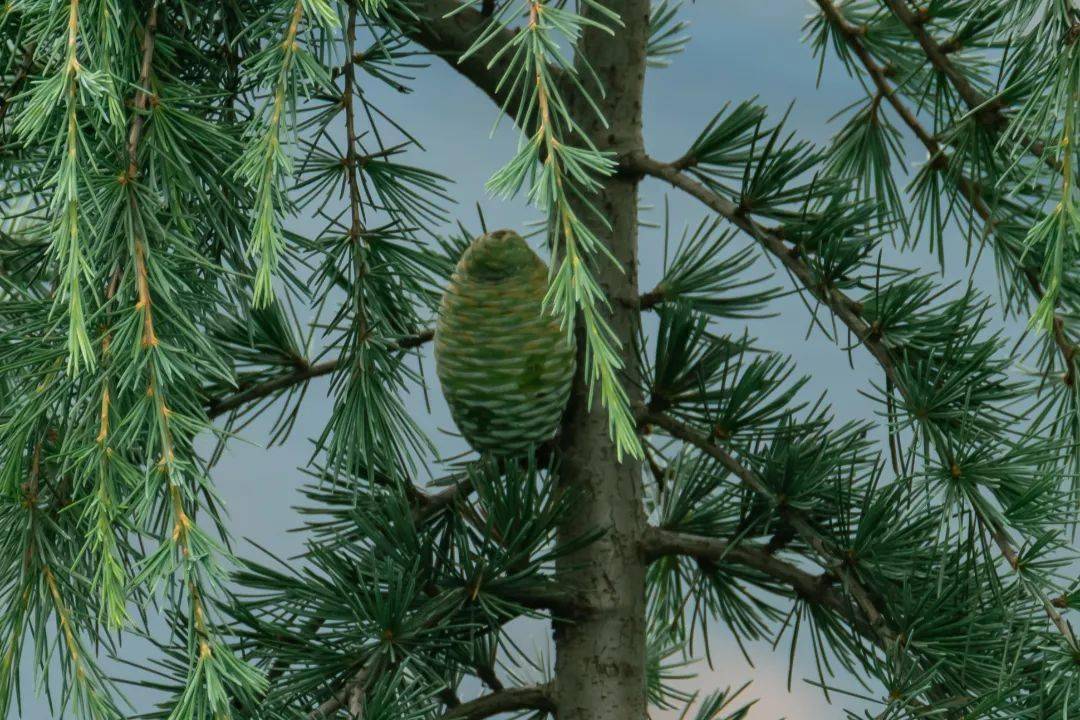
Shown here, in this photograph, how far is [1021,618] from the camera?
32.3 inches

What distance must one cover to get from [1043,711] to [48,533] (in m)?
0.54

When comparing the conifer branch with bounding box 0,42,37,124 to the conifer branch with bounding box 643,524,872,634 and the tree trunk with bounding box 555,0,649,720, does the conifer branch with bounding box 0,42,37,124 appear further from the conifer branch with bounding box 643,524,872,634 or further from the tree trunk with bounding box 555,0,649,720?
the conifer branch with bounding box 643,524,872,634

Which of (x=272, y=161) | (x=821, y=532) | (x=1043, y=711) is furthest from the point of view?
(x=821, y=532)

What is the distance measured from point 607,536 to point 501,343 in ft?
0.60

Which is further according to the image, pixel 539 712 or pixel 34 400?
pixel 539 712

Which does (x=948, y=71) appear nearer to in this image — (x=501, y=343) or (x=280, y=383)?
(x=501, y=343)

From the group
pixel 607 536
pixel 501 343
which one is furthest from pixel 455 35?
pixel 607 536

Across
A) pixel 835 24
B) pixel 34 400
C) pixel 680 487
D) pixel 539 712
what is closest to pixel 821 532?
pixel 680 487

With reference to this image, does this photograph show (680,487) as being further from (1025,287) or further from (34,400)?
(34,400)

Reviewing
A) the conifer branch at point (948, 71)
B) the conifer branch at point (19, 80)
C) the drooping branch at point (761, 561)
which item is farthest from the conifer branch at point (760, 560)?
the conifer branch at point (19, 80)

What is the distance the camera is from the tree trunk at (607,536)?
92cm

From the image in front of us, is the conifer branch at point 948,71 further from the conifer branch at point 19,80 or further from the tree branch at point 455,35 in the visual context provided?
the conifer branch at point 19,80

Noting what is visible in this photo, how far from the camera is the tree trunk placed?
0.92 meters

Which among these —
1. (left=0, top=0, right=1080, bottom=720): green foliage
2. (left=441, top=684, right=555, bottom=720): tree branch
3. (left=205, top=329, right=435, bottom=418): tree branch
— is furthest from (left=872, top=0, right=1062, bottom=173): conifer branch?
(left=441, top=684, right=555, bottom=720): tree branch
